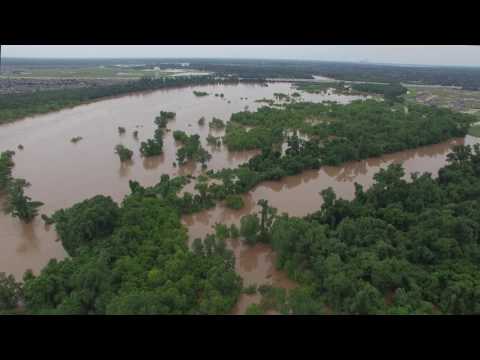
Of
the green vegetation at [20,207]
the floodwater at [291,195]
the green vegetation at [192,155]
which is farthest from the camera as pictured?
the green vegetation at [192,155]

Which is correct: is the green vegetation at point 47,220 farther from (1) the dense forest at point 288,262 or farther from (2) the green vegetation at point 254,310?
(2) the green vegetation at point 254,310

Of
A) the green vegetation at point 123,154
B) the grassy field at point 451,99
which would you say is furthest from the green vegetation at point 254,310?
the grassy field at point 451,99

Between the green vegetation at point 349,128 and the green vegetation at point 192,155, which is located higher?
the green vegetation at point 349,128

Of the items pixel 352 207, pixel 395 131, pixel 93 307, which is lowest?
pixel 93 307

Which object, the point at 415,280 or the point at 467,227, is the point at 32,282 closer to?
the point at 415,280

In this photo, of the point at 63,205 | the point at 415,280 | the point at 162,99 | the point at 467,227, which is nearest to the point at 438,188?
the point at 467,227

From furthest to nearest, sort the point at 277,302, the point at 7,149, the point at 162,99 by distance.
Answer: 1. the point at 162,99
2. the point at 7,149
3. the point at 277,302

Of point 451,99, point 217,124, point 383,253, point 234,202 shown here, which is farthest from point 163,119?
point 451,99
